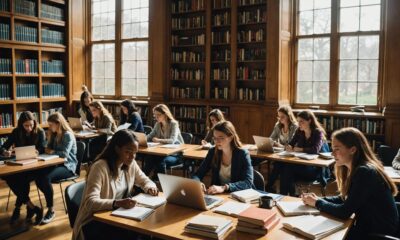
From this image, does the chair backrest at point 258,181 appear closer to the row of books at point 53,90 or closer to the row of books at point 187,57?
the row of books at point 187,57

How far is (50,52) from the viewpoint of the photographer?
340 inches

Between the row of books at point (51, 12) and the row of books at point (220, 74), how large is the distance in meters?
3.70

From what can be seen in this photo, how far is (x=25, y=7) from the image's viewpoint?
7801mm

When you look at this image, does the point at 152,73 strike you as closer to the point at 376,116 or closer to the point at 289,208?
the point at 376,116

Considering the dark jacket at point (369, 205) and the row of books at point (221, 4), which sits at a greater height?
the row of books at point (221, 4)

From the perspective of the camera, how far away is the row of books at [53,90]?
837cm

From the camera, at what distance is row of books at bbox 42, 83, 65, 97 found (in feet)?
27.5

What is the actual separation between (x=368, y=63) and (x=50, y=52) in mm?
6424

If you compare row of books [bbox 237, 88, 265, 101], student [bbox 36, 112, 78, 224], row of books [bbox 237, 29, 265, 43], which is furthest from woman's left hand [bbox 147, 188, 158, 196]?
row of books [bbox 237, 29, 265, 43]

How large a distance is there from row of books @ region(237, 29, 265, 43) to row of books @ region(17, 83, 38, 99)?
Answer: 4.27m

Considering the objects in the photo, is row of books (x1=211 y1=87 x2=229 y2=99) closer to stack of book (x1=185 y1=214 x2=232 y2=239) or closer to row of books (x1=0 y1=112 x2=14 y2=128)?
row of books (x1=0 y1=112 x2=14 y2=128)

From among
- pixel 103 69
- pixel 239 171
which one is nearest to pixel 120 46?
pixel 103 69

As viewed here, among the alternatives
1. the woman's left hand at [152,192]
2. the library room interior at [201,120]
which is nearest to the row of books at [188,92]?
the library room interior at [201,120]

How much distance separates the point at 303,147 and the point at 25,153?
3.35m
